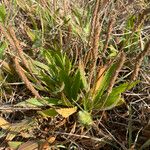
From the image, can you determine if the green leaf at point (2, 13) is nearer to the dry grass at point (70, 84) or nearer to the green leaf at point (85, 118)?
the dry grass at point (70, 84)

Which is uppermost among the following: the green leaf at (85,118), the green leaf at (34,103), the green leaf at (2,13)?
the green leaf at (2,13)

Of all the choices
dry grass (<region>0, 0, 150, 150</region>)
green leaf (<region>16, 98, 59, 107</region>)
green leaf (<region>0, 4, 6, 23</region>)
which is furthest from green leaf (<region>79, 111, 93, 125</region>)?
green leaf (<region>0, 4, 6, 23</region>)

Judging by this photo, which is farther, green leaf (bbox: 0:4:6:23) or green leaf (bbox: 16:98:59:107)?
green leaf (bbox: 0:4:6:23)

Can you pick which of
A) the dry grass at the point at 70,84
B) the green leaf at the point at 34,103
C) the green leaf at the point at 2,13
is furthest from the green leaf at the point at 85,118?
the green leaf at the point at 2,13

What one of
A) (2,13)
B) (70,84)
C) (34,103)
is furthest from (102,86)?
(2,13)

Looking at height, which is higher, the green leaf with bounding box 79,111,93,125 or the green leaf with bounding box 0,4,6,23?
the green leaf with bounding box 0,4,6,23

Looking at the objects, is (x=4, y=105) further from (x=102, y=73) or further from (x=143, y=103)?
(x=143, y=103)

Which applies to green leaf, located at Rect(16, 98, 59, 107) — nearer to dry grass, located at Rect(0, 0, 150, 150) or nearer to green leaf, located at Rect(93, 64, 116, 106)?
dry grass, located at Rect(0, 0, 150, 150)

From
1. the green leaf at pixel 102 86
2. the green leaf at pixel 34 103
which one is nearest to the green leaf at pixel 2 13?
the green leaf at pixel 34 103

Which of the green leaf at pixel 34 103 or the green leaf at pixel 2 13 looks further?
the green leaf at pixel 2 13

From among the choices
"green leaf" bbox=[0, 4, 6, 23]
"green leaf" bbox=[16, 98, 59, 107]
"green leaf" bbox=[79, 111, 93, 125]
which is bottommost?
"green leaf" bbox=[79, 111, 93, 125]

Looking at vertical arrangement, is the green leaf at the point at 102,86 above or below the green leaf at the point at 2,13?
below
